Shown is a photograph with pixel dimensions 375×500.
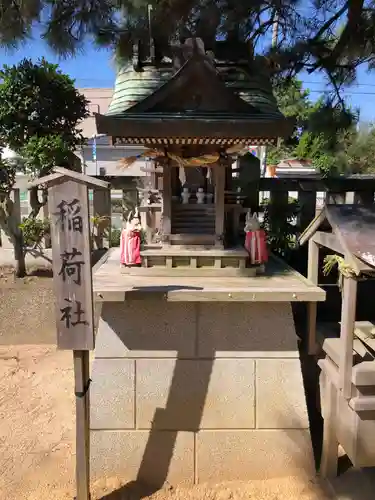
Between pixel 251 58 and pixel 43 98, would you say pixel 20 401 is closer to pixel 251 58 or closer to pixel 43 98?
pixel 43 98

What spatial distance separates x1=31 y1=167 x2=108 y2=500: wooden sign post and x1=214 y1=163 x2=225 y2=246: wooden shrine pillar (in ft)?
5.39

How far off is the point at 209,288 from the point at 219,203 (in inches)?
40.0

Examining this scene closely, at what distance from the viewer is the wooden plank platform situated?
3.41 m

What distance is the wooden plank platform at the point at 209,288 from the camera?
3412 millimetres

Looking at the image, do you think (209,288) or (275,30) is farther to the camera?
(275,30)

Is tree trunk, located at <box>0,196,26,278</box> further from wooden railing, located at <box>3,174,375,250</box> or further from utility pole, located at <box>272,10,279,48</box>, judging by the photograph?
utility pole, located at <box>272,10,279,48</box>

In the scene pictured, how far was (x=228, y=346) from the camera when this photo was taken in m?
3.61

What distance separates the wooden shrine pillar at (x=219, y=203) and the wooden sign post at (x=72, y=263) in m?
1.64

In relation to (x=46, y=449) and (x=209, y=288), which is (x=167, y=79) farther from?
(x=46, y=449)

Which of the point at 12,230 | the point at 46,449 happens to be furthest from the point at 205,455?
the point at 12,230

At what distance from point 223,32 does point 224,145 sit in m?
A: 1.93

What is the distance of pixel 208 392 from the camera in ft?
11.8

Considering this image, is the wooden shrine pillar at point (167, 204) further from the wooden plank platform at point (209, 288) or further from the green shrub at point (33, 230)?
the green shrub at point (33, 230)

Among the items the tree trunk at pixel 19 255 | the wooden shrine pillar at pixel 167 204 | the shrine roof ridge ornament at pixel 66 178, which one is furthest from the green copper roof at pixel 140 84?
the tree trunk at pixel 19 255
